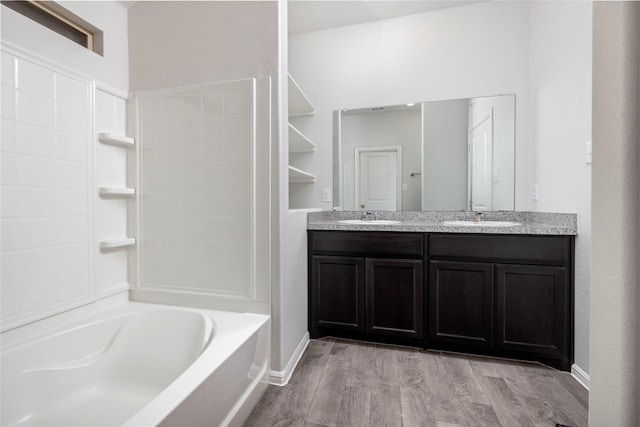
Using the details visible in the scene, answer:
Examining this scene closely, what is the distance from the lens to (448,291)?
6.13 feet

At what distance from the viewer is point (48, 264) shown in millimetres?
1349

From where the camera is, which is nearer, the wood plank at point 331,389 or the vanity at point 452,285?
the wood plank at point 331,389

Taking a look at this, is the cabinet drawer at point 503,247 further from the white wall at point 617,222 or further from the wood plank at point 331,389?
the white wall at point 617,222

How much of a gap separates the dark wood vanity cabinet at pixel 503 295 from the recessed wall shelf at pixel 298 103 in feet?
4.53

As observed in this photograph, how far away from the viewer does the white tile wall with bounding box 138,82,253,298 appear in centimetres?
161

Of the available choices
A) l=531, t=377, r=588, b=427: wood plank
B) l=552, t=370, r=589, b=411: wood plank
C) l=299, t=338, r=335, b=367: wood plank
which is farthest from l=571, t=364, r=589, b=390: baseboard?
l=299, t=338, r=335, b=367: wood plank

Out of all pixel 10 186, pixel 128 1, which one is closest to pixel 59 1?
pixel 128 1

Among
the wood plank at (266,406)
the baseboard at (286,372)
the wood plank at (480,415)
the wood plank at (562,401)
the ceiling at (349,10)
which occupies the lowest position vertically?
the wood plank at (266,406)

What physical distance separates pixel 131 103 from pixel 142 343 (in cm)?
139

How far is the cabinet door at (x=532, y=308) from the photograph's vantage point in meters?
1.69

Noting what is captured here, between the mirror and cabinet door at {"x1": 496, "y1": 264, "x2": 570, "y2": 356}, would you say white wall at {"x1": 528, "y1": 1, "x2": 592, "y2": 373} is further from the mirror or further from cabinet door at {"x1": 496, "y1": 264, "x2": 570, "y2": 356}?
the mirror

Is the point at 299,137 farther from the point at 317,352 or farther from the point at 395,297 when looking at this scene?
the point at 317,352

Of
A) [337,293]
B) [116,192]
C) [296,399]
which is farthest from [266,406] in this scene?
[116,192]

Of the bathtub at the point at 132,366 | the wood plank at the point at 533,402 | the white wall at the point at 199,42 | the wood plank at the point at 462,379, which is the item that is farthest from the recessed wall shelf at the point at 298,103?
the wood plank at the point at 533,402
